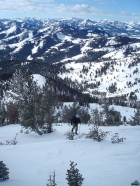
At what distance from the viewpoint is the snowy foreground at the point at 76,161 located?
8.88 meters

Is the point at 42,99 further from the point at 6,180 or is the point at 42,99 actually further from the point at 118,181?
the point at 118,181

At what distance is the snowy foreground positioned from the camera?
8875 millimetres

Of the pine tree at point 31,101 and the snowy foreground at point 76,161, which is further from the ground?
the pine tree at point 31,101

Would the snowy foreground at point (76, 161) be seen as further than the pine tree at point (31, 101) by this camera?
No

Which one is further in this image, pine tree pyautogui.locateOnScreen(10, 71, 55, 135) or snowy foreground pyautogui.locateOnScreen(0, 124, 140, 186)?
pine tree pyautogui.locateOnScreen(10, 71, 55, 135)

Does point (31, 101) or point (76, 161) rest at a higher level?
point (31, 101)

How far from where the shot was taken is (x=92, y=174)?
9453 millimetres

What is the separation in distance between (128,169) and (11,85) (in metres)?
14.1

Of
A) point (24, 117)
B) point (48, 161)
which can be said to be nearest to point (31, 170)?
point (48, 161)

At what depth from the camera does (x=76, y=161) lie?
1122 centimetres

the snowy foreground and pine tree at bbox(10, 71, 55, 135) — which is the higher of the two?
pine tree at bbox(10, 71, 55, 135)

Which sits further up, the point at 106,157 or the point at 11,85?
the point at 11,85

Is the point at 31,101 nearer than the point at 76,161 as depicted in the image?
No

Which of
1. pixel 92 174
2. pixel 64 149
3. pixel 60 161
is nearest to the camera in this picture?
pixel 92 174
